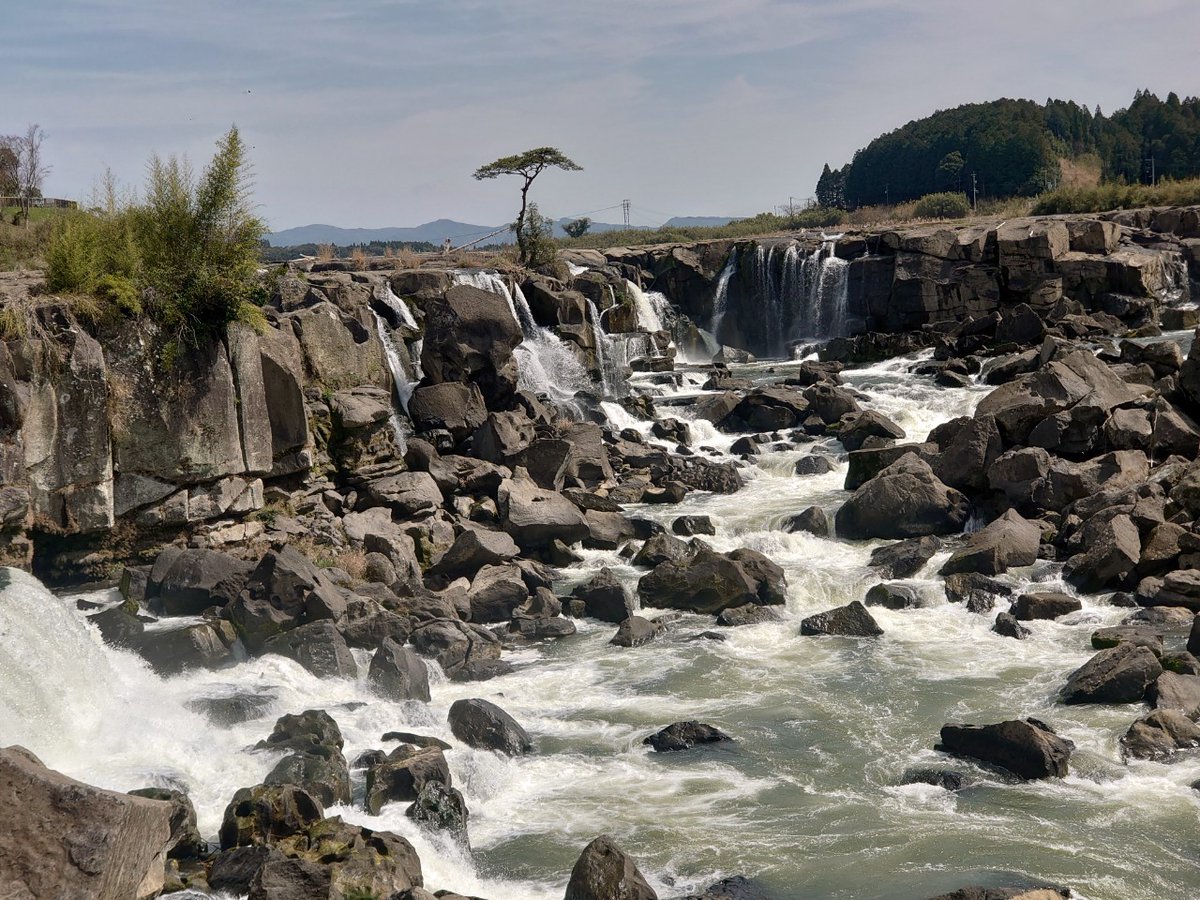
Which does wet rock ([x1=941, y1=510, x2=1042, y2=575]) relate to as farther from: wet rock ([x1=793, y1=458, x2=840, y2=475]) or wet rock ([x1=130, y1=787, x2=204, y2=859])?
wet rock ([x1=130, y1=787, x2=204, y2=859])

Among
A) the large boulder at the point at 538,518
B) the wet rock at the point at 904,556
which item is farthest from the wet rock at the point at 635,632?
the wet rock at the point at 904,556

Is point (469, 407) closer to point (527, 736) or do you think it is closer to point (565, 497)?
point (565, 497)

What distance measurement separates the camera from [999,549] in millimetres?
18062

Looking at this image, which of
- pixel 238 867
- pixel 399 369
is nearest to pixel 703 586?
pixel 238 867

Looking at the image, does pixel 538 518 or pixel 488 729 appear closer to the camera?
pixel 488 729

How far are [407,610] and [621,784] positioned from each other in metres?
5.65

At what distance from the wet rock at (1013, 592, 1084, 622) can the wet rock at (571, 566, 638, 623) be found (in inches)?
213

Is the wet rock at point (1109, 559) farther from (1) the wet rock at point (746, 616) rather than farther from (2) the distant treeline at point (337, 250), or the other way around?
(2) the distant treeline at point (337, 250)

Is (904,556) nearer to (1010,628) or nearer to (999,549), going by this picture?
(999,549)

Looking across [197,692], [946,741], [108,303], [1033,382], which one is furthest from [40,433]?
[1033,382]

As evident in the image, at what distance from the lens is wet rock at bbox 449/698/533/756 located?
12.4m

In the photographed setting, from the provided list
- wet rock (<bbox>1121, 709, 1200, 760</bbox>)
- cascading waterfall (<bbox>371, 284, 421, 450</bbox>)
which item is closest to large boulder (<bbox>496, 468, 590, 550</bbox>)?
cascading waterfall (<bbox>371, 284, 421, 450</bbox>)

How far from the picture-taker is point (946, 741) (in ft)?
40.2

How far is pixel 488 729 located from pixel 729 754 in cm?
252
